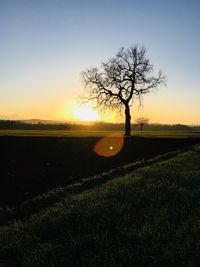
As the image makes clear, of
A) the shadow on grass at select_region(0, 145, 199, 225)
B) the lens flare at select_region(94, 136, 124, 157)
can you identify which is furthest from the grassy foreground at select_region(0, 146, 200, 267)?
the lens flare at select_region(94, 136, 124, 157)

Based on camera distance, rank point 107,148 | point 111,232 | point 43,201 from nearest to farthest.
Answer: point 111,232, point 43,201, point 107,148

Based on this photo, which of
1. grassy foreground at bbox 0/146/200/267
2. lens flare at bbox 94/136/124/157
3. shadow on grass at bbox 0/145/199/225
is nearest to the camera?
grassy foreground at bbox 0/146/200/267

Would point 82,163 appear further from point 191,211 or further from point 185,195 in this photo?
point 191,211

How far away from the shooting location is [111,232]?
6.05 metres

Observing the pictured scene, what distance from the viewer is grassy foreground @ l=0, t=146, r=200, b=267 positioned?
16.4ft

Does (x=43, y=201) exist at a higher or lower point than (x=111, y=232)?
lower

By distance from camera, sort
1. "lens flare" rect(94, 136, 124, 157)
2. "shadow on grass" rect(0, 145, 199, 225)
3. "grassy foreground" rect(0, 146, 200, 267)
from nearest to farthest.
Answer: "grassy foreground" rect(0, 146, 200, 267)
"shadow on grass" rect(0, 145, 199, 225)
"lens flare" rect(94, 136, 124, 157)

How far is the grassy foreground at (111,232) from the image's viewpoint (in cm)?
499

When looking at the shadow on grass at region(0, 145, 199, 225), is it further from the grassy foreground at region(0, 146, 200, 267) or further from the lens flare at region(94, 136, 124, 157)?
the lens flare at region(94, 136, 124, 157)

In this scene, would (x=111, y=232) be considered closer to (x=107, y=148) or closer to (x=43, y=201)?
(x=43, y=201)

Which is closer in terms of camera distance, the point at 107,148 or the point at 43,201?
the point at 43,201

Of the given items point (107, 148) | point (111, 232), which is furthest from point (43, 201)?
point (107, 148)

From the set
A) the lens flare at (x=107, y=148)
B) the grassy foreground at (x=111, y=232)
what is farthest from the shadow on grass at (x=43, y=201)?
the lens flare at (x=107, y=148)

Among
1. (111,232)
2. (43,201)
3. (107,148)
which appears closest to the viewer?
(111,232)
